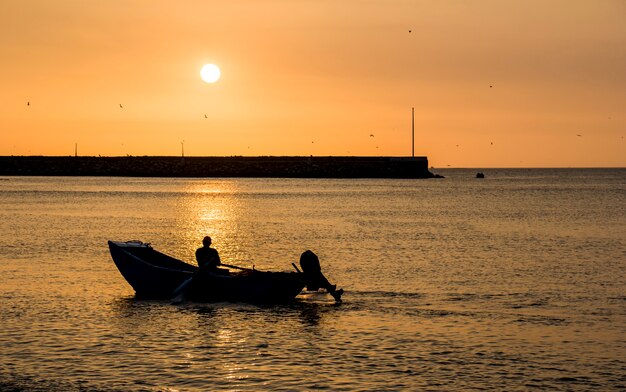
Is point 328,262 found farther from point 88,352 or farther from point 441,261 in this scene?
point 88,352

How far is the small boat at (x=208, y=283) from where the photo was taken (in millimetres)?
29016

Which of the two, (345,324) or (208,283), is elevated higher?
(208,283)

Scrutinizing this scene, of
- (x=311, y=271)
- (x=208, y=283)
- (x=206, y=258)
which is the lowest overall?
(x=208, y=283)

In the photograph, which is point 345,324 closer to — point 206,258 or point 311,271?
point 311,271

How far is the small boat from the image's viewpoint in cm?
2902

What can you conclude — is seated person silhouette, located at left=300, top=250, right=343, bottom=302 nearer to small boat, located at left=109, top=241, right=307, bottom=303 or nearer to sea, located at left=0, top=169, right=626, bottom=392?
small boat, located at left=109, top=241, right=307, bottom=303

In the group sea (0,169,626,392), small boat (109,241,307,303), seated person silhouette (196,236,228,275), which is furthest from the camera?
seated person silhouette (196,236,228,275)

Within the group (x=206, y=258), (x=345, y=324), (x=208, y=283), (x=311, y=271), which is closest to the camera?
(x=345, y=324)

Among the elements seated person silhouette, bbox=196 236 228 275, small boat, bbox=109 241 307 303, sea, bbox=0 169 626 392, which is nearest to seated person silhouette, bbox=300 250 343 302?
small boat, bbox=109 241 307 303

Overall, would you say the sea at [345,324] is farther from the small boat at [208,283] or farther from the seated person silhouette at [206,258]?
the seated person silhouette at [206,258]

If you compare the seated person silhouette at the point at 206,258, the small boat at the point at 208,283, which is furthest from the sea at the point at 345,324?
the seated person silhouette at the point at 206,258

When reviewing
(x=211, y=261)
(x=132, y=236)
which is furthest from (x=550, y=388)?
(x=132, y=236)

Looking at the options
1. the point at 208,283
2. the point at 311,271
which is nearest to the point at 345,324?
the point at 311,271

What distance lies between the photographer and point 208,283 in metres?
29.5
